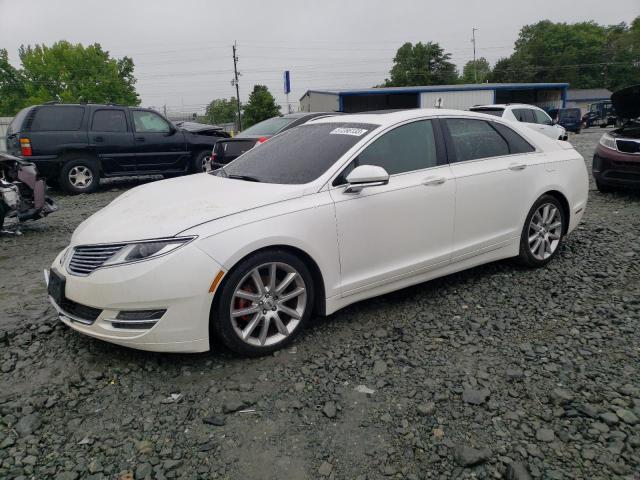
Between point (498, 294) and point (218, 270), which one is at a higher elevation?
point (218, 270)

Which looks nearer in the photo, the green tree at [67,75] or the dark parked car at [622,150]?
the dark parked car at [622,150]

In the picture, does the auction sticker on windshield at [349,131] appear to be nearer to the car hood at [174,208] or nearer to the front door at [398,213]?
the front door at [398,213]

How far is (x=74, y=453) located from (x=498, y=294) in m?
3.28

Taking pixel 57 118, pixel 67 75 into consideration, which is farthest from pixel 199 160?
pixel 67 75

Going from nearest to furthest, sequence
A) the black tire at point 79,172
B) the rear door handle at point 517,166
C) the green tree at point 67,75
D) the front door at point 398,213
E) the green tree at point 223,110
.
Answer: the front door at point 398,213 < the rear door handle at point 517,166 < the black tire at point 79,172 < the green tree at point 67,75 < the green tree at point 223,110

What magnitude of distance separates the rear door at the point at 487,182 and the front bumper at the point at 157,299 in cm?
215

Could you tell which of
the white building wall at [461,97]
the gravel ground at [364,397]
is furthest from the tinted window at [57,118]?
the white building wall at [461,97]

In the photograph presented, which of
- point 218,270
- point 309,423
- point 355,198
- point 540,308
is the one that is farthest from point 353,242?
point 540,308

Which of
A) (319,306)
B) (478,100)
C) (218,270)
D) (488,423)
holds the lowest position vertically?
(488,423)

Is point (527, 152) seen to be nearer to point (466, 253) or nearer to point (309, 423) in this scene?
point (466, 253)

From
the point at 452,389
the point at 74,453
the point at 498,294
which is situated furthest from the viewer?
the point at 498,294

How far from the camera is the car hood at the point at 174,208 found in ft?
9.98

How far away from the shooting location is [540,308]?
Answer: 3.93 metres

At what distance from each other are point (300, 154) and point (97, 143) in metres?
8.09
